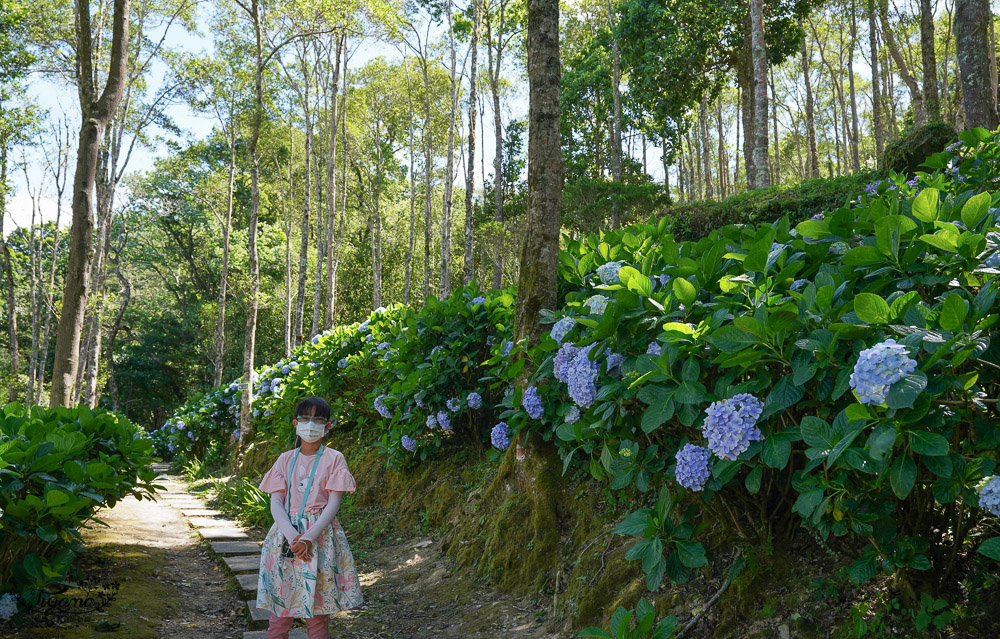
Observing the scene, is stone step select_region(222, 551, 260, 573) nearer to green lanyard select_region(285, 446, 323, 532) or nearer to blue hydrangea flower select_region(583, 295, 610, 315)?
green lanyard select_region(285, 446, 323, 532)

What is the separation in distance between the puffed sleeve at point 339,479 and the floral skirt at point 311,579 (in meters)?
0.15

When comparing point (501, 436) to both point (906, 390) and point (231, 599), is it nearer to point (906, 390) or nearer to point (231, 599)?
point (231, 599)

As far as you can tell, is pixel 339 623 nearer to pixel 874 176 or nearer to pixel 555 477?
pixel 555 477

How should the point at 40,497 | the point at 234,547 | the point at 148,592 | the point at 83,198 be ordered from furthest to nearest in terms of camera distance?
the point at 83,198
the point at 234,547
the point at 148,592
the point at 40,497

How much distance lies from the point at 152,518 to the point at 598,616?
605cm

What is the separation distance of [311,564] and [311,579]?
6 centimetres

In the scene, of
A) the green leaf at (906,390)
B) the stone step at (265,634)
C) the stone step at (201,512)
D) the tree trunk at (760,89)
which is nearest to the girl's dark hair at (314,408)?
the stone step at (265,634)

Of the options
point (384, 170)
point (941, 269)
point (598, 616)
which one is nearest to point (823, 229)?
point (941, 269)

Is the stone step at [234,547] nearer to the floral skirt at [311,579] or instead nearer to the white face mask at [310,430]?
the floral skirt at [311,579]

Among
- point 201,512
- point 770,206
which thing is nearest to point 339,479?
point 201,512

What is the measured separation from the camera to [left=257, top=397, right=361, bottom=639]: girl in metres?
2.86

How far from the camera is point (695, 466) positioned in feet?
6.88

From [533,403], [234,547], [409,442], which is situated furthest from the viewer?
[234,547]

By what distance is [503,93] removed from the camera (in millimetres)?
27812
